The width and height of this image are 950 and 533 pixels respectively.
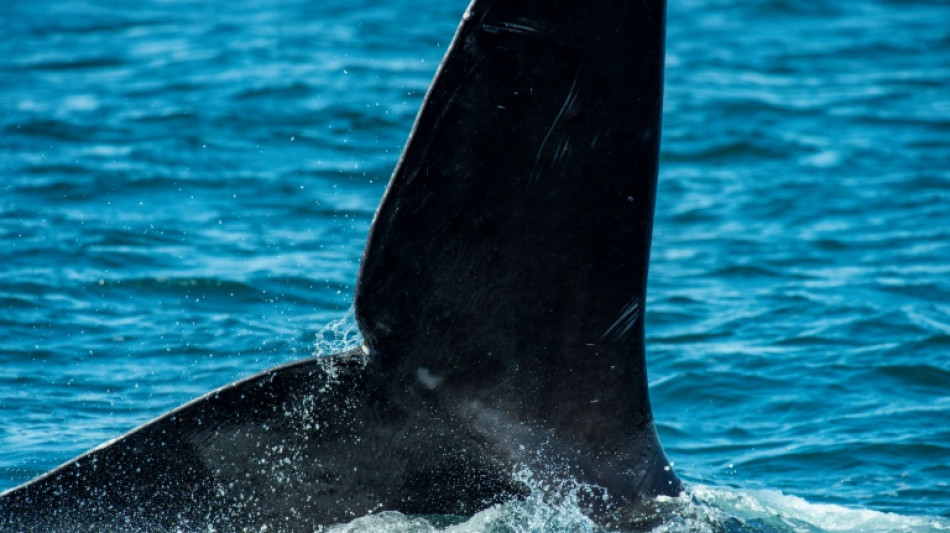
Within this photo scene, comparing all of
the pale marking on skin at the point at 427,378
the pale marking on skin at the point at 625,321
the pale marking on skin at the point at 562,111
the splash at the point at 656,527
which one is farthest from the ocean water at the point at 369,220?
the pale marking on skin at the point at 562,111

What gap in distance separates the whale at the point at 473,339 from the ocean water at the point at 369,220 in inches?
8.0

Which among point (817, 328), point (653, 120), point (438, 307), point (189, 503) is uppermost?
point (653, 120)

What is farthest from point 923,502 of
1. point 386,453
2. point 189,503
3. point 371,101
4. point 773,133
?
point 371,101

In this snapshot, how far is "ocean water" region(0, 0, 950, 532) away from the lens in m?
6.54

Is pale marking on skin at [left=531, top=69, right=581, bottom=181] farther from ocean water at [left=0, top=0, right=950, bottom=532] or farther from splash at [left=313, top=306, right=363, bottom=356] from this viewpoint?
ocean water at [left=0, top=0, right=950, bottom=532]

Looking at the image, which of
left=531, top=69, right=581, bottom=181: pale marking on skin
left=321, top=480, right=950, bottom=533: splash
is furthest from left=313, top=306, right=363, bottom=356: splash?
left=531, top=69, right=581, bottom=181: pale marking on skin

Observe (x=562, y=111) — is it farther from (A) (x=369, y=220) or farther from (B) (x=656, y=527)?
(A) (x=369, y=220)

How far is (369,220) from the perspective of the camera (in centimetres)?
1010

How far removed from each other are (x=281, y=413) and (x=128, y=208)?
705 cm

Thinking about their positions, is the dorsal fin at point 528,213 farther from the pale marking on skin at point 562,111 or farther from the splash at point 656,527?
the splash at point 656,527

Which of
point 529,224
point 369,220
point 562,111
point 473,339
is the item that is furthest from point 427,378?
point 369,220

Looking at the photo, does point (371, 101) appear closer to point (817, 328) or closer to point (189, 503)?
point (817, 328)

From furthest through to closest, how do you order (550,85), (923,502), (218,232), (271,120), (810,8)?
(810,8) → (271,120) → (218,232) → (923,502) → (550,85)

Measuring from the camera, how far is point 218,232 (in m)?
9.73
